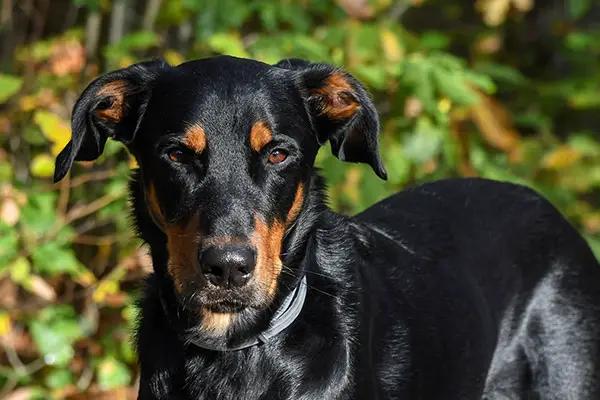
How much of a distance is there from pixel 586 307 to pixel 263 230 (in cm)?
174

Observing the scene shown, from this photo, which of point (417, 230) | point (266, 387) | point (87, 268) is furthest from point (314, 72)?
point (87, 268)

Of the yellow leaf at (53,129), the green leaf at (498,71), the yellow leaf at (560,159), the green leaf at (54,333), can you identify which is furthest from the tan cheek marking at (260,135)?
the yellow leaf at (560,159)

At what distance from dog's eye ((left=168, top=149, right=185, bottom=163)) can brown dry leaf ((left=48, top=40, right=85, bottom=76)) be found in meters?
3.44

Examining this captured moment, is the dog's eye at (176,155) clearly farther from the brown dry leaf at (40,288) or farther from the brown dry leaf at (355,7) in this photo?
the brown dry leaf at (355,7)

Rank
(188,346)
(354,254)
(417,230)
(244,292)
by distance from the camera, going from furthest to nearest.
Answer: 1. (417,230)
2. (354,254)
3. (188,346)
4. (244,292)

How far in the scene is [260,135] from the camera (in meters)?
3.44

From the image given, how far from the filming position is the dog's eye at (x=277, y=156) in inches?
137

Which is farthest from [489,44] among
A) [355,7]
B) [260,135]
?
[260,135]

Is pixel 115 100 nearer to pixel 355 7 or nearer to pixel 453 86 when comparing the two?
pixel 453 86

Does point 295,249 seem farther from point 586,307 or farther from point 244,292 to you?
point 586,307

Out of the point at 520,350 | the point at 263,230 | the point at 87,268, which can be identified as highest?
the point at 263,230

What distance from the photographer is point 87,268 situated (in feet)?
21.6

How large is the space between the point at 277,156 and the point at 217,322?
59 centimetres

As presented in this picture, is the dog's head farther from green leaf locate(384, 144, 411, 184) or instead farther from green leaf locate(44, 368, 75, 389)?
green leaf locate(44, 368, 75, 389)
